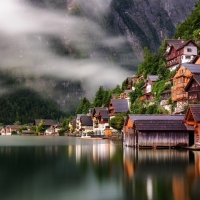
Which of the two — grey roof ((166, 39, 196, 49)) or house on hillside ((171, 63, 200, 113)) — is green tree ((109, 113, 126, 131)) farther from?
house on hillside ((171, 63, 200, 113))

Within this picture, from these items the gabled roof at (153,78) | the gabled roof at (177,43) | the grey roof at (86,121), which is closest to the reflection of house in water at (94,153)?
the gabled roof at (153,78)

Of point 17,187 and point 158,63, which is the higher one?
point 158,63

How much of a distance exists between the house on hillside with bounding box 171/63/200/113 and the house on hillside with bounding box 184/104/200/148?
22.3m

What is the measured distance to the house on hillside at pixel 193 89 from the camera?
63569 mm

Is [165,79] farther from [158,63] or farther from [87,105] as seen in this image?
[87,105]

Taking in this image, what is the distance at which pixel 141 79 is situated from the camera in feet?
→ 346

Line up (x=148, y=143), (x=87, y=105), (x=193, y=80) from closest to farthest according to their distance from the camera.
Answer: (x=148, y=143) → (x=193, y=80) → (x=87, y=105)

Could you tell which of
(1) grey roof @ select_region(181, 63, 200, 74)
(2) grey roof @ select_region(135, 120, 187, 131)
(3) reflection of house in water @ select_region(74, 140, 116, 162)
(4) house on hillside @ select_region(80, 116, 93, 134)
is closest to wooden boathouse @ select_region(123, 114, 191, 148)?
(2) grey roof @ select_region(135, 120, 187, 131)

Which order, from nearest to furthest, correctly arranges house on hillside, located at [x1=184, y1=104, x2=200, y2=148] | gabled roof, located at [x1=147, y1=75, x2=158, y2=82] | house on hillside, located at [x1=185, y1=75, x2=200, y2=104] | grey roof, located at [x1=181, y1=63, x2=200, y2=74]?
house on hillside, located at [x1=184, y1=104, x2=200, y2=148], house on hillside, located at [x1=185, y1=75, x2=200, y2=104], grey roof, located at [x1=181, y1=63, x2=200, y2=74], gabled roof, located at [x1=147, y1=75, x2=158, y2=82]

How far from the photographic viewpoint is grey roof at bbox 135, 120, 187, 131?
47281 mm

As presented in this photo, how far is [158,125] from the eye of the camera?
1864 inches

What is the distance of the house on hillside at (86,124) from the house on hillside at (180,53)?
153 feet

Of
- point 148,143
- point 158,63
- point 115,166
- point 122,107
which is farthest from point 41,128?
point 115,166

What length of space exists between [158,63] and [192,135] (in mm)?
53495
